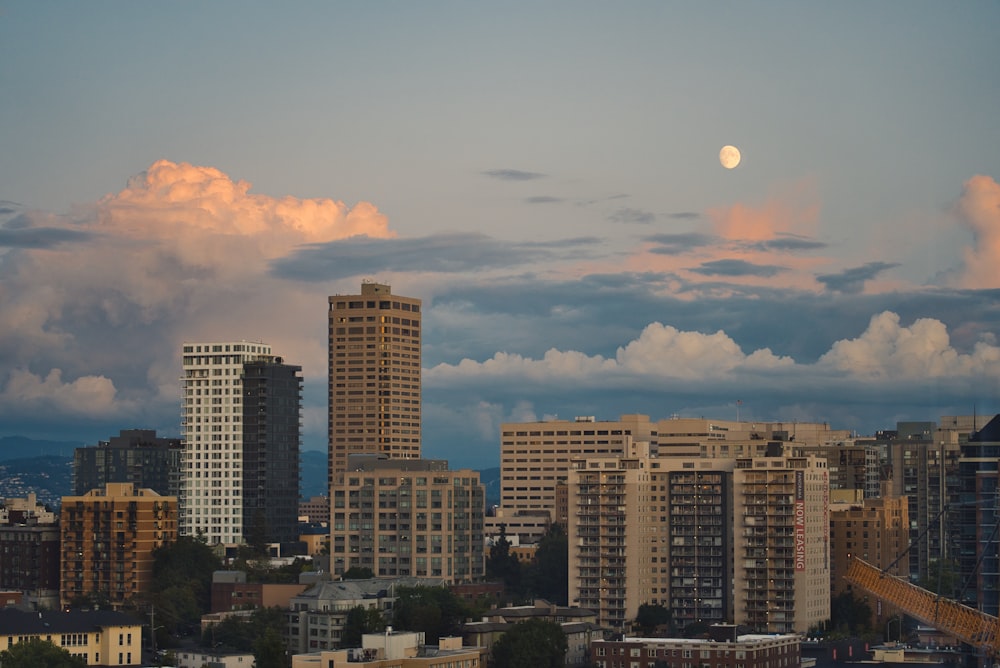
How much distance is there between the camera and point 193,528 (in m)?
167

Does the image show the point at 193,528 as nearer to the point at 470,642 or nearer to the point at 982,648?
Result: the point at 470,642

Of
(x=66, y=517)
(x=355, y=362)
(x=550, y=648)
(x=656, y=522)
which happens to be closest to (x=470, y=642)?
(x=550, y=648)

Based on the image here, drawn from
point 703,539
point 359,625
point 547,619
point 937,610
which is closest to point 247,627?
point 359,625

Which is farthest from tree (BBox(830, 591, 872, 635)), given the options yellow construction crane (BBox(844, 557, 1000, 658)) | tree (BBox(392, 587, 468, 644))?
tree (BBox(392, 587, 468, 644))

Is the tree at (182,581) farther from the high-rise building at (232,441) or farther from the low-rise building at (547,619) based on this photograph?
the high-rise building at (232,441)

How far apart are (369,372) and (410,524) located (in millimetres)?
62909

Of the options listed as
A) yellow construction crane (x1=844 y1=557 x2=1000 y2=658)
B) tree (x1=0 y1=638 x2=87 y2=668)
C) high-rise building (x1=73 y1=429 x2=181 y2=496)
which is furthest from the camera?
high-rise building (x1=73 y1=429 x2=181 y2=496)

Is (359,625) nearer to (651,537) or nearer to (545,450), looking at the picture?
(651,537)

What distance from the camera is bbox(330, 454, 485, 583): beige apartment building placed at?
12794 centimetres

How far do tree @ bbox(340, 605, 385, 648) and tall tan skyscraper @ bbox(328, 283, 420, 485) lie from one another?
3498 inches

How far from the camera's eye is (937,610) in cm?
9194

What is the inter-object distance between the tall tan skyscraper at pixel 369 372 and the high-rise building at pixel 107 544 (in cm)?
6010

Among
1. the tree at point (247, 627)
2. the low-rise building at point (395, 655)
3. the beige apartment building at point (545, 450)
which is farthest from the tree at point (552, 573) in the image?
the beige apartment building at point (545, 450)

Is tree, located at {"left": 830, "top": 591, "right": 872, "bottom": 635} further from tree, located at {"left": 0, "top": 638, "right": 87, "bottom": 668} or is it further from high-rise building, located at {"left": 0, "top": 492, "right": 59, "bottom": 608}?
high-rise building, located at {"left": 0, "top": 492, "right": 59, "bottom": 608}
